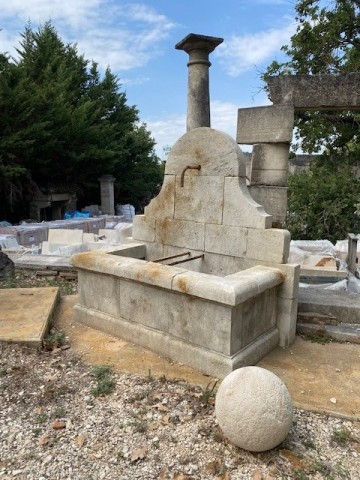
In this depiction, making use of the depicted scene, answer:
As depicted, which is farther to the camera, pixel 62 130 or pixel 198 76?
pixel 62 130

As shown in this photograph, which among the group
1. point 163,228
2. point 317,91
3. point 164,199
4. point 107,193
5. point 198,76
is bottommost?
point 163,228

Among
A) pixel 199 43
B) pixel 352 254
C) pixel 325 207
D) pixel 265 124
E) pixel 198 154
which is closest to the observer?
pixel 198 154

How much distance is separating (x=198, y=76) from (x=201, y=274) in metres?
5.24

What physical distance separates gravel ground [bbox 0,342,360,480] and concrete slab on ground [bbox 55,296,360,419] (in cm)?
16

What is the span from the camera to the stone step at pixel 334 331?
3.96m

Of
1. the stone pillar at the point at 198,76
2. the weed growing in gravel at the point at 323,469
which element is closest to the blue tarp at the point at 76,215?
the stone pillar at the point at 198,76

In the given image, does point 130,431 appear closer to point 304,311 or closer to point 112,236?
point 304,311

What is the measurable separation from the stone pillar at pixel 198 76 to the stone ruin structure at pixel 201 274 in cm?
320

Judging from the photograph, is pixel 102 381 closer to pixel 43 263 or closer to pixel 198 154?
pixel 198 154

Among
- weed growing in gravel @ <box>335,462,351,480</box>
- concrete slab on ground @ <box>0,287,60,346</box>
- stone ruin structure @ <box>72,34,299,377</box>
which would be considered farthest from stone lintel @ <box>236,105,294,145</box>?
weed growing in gravel @ <box>335,462,351,480</box>

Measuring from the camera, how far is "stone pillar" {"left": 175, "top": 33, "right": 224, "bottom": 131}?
702cm

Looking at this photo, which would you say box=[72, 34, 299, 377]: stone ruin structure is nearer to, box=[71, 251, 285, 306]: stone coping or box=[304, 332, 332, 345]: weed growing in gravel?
box=[71, 251, 285, 306]: stone coping

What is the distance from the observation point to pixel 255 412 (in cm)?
227

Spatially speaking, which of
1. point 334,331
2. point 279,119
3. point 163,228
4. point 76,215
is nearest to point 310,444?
point 334,331
